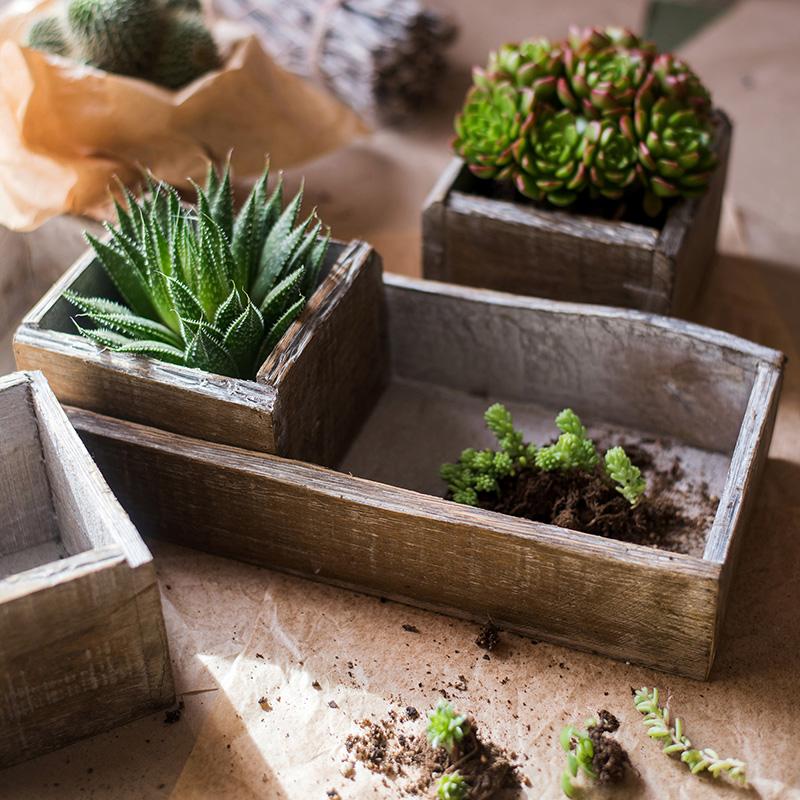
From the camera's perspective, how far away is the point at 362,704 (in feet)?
4.51

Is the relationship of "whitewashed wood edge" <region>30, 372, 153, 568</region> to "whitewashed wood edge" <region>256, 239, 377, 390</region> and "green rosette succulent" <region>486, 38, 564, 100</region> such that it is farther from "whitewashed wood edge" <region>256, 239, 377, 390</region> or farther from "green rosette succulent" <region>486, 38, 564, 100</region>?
"green rosette succulent" <region>486, 38, 564, 100</region>

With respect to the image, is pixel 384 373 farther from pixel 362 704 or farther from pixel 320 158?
pixel 320 158

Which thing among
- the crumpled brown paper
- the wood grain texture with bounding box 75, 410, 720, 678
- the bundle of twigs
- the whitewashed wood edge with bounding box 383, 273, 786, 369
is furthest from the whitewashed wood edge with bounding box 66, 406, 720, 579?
the bundle of twigs

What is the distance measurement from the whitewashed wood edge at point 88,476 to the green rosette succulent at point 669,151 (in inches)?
36.4

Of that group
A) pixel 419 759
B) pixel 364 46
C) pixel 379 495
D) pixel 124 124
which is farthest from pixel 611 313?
pixel 364 46

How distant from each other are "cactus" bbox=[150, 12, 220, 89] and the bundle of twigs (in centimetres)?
42

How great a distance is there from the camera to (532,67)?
181cm

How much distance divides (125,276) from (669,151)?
Answer: 81 centimetres

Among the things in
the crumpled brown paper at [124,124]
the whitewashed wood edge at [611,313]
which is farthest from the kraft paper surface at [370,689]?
the crumpled brown paper at [124,124]

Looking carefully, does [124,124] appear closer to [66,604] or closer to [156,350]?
[156,350]

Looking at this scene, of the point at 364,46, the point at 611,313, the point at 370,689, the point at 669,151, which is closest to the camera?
the point at 370,689

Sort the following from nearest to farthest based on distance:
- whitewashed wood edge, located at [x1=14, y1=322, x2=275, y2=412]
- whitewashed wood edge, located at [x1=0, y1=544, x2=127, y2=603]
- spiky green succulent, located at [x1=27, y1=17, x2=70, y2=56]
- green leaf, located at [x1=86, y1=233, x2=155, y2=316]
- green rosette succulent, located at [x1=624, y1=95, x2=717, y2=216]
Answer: whitewashed wood edge, located at [x1=0, y1=544, x2=127, y2=603]
whitewashed wood edge, located at [x1=14, y1=322, x2=275, y2=412]
green leaf, located at [x1=86, y1=233, x2=155, y2=316]
green rosette succulent, located at [x1=624, y1=95, x2=717, y2=216]
spiky green succulent, located at [x1=27, y1=17, x2=70, y2=56]

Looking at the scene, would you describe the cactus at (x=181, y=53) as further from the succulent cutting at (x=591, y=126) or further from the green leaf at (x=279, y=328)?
the green leaf at (x=279, y=328)

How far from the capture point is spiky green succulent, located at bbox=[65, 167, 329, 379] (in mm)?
1455
